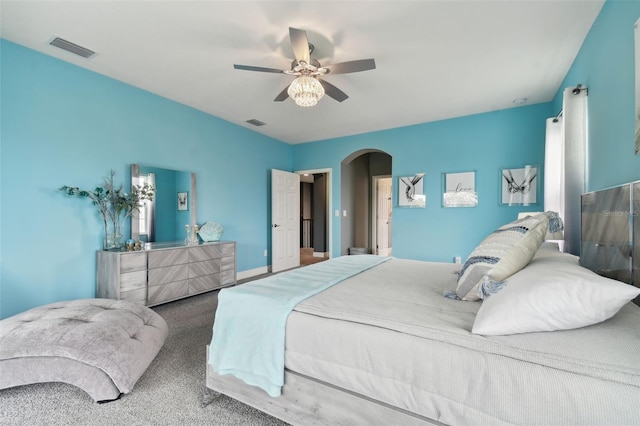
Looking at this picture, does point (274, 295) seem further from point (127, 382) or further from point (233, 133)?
point (233, 133)

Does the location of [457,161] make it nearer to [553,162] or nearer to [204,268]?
[553,162]

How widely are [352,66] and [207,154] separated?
9.17 ft

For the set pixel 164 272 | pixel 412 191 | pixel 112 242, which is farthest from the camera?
pixel 412 191

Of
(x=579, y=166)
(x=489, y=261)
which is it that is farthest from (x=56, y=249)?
(x=579, y=166)

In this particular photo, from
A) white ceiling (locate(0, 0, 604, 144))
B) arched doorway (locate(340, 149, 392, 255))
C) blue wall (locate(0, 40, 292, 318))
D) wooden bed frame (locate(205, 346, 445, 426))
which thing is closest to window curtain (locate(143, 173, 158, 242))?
blue wall (locate(0, 40, 292, 318))

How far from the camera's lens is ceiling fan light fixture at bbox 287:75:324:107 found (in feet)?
8.14

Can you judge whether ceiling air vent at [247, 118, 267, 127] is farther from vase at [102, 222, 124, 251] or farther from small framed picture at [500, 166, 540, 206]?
small framed picture at [500, 166, 540, 206]

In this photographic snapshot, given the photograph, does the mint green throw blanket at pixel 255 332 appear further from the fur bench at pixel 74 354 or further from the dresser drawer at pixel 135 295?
the dresser drawer at pixel 135 295

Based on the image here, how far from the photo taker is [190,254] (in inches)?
142

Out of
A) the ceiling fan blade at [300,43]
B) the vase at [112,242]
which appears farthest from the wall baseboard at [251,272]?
the ceiling fan blade at [300,43]

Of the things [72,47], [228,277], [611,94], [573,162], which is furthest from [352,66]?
[228,277]

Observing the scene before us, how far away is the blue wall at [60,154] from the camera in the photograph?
2510mm

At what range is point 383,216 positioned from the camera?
732 cm

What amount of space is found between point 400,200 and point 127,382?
4307 millimetres
